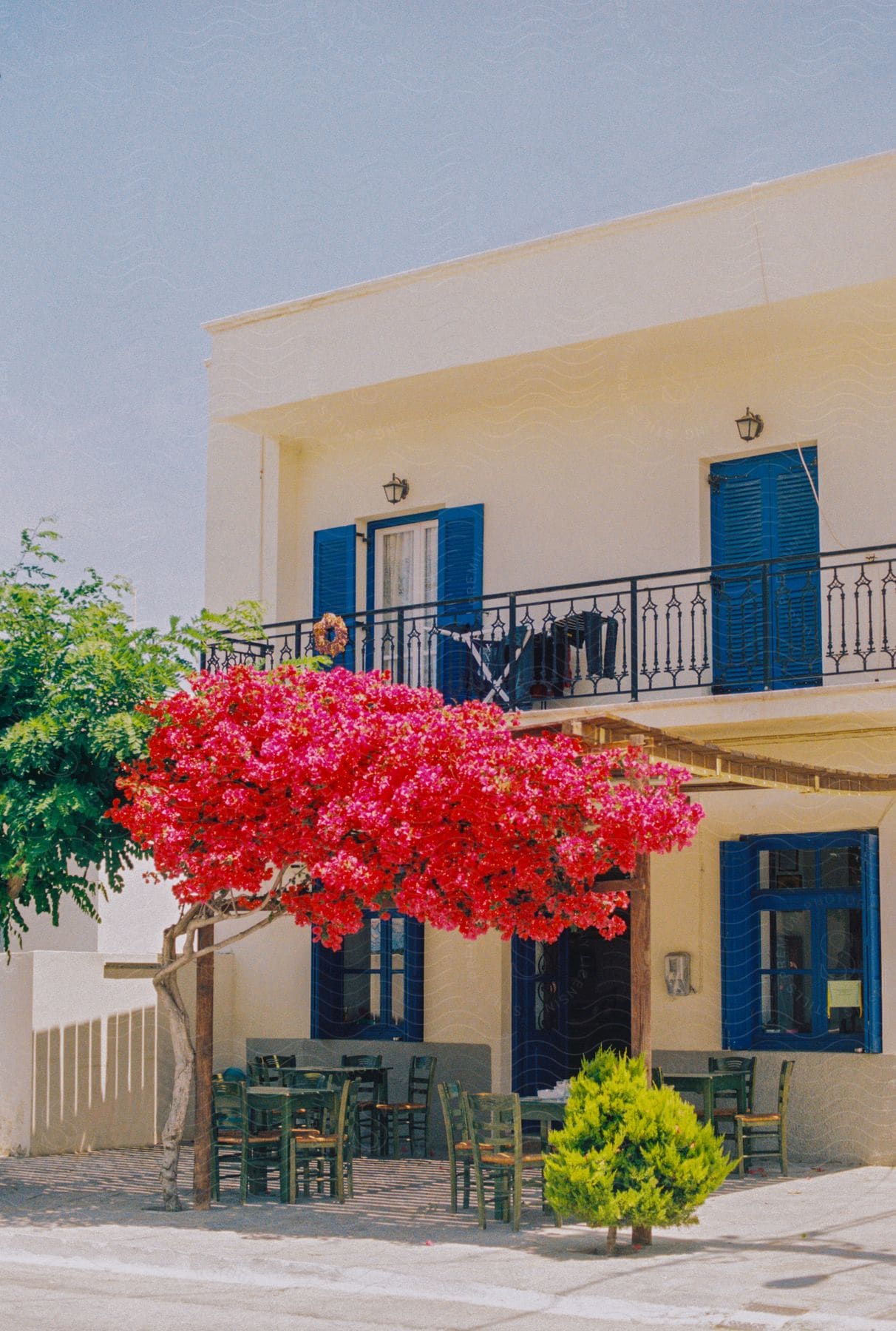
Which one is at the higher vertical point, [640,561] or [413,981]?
[640,561]

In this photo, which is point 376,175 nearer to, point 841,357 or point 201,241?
point 201,241

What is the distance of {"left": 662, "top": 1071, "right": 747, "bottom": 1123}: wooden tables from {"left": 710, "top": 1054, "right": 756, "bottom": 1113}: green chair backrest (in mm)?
282

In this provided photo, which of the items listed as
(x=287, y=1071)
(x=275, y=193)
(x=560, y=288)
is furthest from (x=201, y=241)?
(x=287, y=1071)

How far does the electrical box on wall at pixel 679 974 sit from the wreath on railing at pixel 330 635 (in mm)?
3791

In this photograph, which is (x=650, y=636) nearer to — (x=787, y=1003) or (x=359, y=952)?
(x=787, y=1003)

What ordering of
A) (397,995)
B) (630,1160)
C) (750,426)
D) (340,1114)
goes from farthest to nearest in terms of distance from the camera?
(397,995) → (750,426) → (340,1114) → (630,1160)

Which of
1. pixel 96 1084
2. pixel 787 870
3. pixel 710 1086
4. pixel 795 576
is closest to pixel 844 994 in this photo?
pixel 787 870

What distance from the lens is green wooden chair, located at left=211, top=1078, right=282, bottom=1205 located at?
10.7 meters

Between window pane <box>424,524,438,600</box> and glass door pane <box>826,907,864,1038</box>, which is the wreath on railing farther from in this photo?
glass door pane <box>826,907,864,1038</box>

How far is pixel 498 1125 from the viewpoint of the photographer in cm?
964

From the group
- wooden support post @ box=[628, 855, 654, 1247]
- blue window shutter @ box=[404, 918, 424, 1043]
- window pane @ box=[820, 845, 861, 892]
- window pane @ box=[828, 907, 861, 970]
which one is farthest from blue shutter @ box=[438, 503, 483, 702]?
wooden support post @ box=[628, 855, 654, 1247]

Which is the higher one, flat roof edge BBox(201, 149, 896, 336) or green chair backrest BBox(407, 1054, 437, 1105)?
flat roof edge BBox(201, 149, 896, 336)

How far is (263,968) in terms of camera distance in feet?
51.2

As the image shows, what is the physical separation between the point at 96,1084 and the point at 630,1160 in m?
6.89
